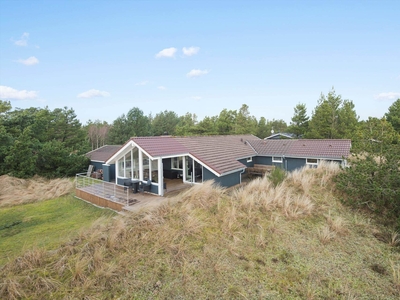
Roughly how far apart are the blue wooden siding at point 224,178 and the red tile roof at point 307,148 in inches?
266

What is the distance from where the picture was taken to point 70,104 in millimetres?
33688

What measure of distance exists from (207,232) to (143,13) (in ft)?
59.0

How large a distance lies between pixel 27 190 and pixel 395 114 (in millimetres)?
43121

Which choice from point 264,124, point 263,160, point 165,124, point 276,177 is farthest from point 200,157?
point 165,124

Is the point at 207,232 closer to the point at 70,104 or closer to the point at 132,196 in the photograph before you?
the point at 132,196

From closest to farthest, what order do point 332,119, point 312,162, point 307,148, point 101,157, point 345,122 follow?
1. point 312,162
2. point 307,148
3. point 101,157
4. point 345,122
5. point 332,119

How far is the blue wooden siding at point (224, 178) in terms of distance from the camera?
12633 millimetres

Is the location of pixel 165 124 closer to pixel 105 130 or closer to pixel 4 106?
pixel 105 130

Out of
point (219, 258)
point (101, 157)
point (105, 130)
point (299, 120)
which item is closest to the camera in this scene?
point (219, 258)

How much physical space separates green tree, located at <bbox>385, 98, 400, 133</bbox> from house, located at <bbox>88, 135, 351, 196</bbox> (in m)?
18.2

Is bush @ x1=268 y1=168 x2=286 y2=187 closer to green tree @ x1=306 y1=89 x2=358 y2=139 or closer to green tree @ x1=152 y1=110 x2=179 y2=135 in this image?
green tree @ x1=306 y1=89 x2=358 y2=139

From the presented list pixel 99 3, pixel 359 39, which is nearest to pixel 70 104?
pixel 99 3

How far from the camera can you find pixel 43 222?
1002cm

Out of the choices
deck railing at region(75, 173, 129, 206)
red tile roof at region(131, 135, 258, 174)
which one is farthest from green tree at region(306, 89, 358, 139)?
deck railing at region(75, 173, 129, 206)
